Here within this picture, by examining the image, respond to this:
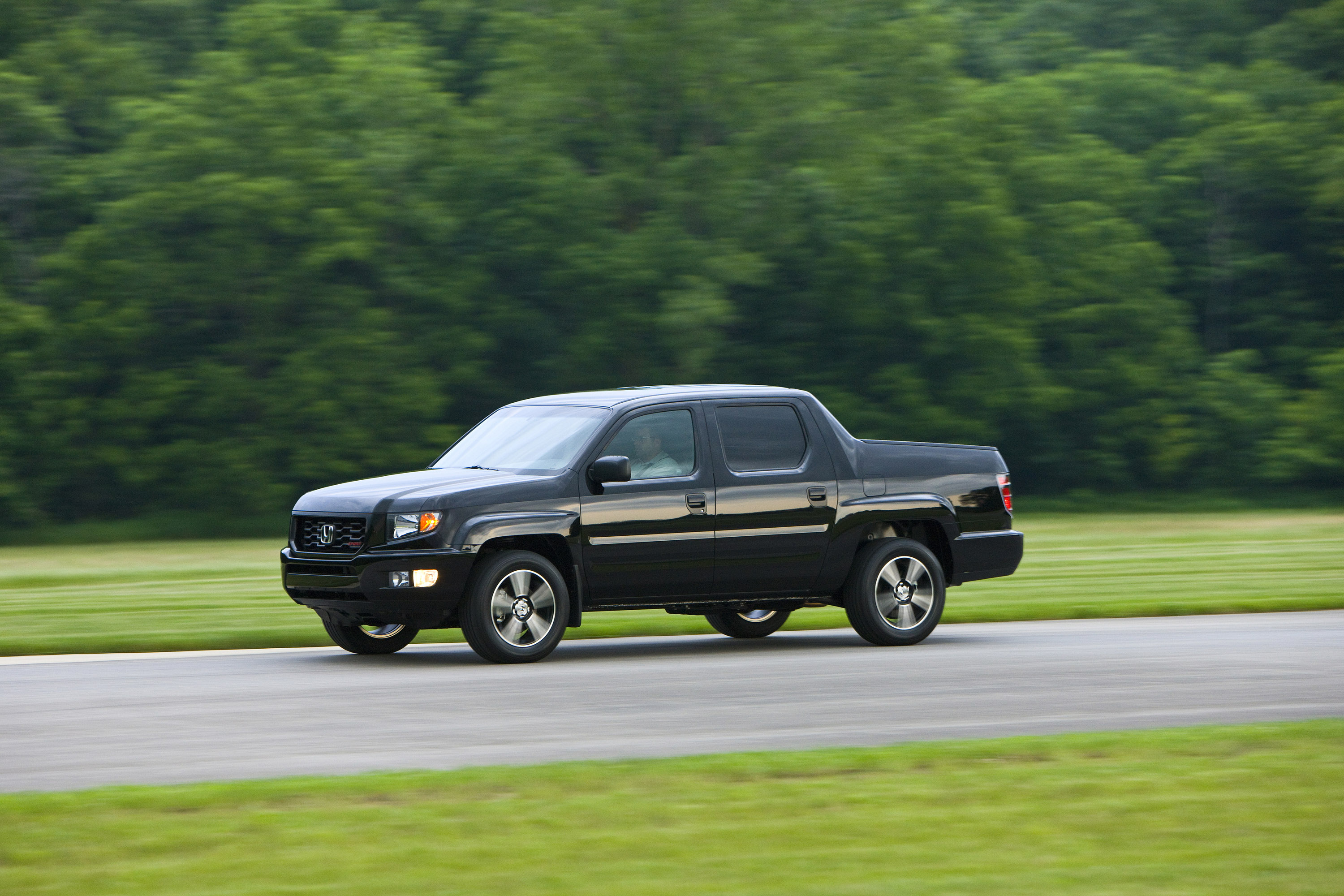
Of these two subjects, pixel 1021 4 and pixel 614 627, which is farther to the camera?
pixel 1021 4

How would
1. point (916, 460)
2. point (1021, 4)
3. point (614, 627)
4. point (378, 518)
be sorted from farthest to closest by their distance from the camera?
1. point (1021, 4)
2. point (614, 627)
3. point (916, 460)
4. point (378, 518)

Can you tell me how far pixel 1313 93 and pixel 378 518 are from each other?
4540 cm

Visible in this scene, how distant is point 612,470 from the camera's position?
13344 millimetres

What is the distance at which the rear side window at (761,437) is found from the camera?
14250 mm

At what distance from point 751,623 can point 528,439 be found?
2.67 meters

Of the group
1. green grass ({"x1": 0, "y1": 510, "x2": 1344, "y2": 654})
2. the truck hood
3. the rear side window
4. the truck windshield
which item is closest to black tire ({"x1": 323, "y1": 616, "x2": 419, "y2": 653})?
the truck hood

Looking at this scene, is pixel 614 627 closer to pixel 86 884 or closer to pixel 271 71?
pixel 86 884

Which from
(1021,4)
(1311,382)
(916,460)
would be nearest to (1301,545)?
(916,460)

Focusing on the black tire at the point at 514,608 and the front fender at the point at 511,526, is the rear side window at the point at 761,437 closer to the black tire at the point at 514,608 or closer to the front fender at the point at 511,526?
the front fender at the point at 511,526

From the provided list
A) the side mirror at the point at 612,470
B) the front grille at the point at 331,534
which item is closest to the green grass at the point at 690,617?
the front grille at the point at 331,534

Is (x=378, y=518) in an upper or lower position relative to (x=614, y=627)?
upper

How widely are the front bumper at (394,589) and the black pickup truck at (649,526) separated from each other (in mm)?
14

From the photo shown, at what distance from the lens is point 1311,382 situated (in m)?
52.0

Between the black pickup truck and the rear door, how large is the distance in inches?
0.5
